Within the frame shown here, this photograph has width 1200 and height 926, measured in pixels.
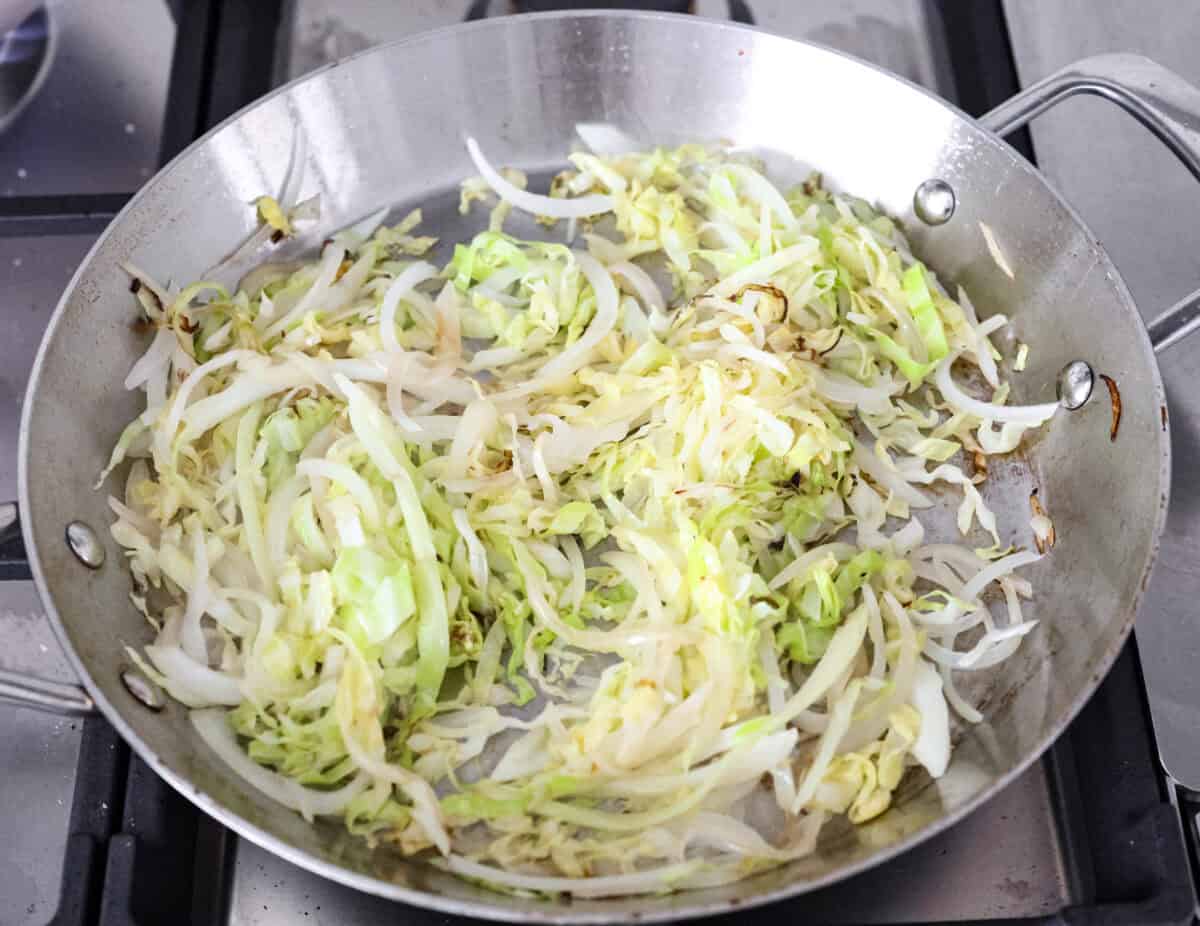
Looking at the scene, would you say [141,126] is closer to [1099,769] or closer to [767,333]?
[767,333]

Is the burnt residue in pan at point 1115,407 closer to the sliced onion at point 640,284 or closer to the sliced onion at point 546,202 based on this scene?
the sliced onion at point 640,284

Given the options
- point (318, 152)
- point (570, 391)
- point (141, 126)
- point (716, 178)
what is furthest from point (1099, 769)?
point (141, 126)

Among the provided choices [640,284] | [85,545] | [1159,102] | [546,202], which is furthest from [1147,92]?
[85,545]

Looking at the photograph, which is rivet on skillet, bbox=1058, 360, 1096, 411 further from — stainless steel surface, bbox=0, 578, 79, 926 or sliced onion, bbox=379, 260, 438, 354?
stainless steel surface, bbox=0, 578, 79, 926

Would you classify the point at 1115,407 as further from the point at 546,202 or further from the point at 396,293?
the point at 396,293

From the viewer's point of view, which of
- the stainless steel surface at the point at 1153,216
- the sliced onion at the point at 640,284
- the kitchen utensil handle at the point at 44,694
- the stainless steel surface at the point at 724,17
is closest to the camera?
the kitchen utensil handle at the point at 44,694

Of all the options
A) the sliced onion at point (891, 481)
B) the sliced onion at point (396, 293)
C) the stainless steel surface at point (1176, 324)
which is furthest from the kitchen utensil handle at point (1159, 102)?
the sliced onion at point (396, 293)
